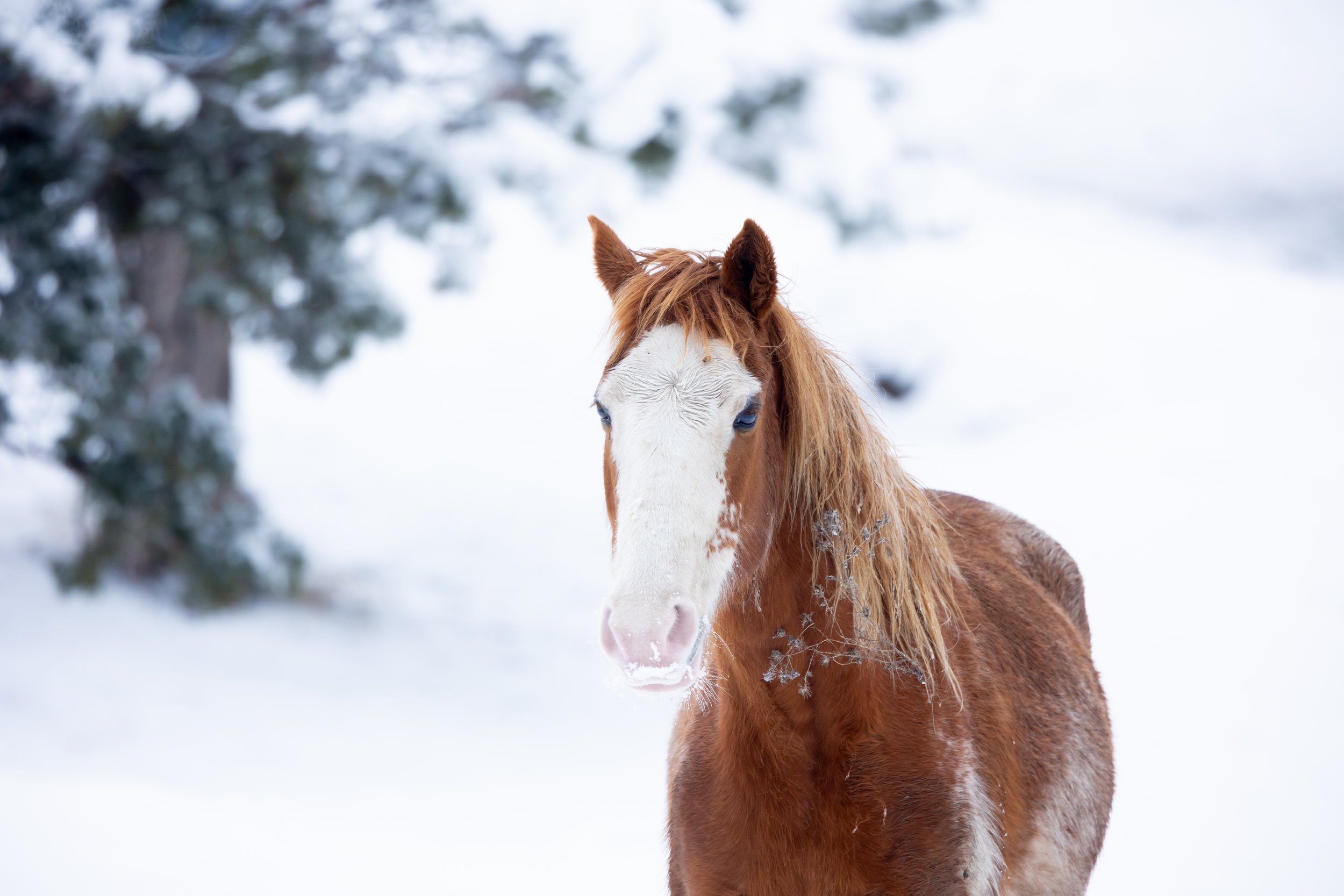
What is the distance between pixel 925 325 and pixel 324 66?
664 cm

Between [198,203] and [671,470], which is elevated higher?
[198,203]

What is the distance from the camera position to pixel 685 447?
1568 mm

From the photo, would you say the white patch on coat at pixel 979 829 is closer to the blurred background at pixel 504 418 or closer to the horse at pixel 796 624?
the horse at pixel 796 624

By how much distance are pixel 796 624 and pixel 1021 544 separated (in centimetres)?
150

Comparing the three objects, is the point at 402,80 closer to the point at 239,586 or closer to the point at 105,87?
the point at 105,87

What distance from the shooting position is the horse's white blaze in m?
1.47

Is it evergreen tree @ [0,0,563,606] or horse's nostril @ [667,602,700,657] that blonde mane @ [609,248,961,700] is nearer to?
horse's nostril @ [667,602,700,657]

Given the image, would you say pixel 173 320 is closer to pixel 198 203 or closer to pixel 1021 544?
pixel 198 203

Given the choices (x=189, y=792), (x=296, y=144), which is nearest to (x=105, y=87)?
(x=296, y=144)

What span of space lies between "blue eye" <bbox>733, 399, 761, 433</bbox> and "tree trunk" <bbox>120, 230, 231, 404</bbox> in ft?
21.3

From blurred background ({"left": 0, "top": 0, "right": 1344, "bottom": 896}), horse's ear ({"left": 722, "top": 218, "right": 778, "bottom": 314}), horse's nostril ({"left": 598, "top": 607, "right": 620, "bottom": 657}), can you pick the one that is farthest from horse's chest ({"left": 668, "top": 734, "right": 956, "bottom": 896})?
blurred background ({"left": 0, "top": 0, "right": 1344, "bottom": 896})

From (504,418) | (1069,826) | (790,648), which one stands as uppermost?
(504,418)

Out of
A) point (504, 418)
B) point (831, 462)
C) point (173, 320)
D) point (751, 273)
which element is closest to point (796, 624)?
point (831, 462)

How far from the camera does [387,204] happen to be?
21.3ft
